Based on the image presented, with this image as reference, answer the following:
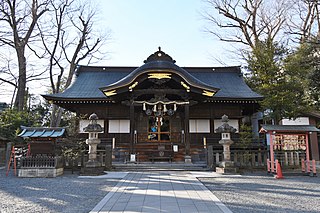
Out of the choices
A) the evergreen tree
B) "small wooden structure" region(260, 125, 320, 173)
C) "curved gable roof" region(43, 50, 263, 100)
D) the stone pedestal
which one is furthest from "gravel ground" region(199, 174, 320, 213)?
"curved gable roof" region(43, 50, 263, 100)

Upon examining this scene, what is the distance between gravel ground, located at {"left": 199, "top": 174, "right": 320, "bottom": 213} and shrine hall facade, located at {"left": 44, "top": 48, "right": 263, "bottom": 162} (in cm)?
561

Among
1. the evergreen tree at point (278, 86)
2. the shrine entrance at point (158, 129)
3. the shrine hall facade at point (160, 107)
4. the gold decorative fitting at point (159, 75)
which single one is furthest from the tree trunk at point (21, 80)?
the evergreen tree at point (278, 86)

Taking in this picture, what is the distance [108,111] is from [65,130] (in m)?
5.26

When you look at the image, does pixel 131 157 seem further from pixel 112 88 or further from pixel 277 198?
pixel 277 198

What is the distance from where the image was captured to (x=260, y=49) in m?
13.3

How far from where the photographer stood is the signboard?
10.2 metres

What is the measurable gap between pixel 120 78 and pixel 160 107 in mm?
6168

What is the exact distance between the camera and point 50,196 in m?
5.81

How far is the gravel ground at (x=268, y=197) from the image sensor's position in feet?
15.5

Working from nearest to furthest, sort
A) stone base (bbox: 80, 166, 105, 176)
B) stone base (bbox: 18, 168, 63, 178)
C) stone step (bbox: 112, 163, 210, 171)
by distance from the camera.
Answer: stone base (bbox: 18, 168, 63, 178) < stone base (bbox: 80, 166, 105, 176) < stone step (bbox: 112, 163, 210, 171)

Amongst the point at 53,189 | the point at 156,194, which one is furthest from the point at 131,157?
the point at 156,194

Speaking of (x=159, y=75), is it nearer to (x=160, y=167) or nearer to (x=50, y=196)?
(x=160, y=167)

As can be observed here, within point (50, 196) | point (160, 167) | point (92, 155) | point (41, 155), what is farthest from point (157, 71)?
point (50, 196)

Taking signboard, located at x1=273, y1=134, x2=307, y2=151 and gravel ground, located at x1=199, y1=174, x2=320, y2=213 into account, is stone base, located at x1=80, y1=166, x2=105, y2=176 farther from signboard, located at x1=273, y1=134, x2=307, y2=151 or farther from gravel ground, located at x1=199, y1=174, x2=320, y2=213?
signboard, located at x1=273, y1=134, x2=307, y2=151
